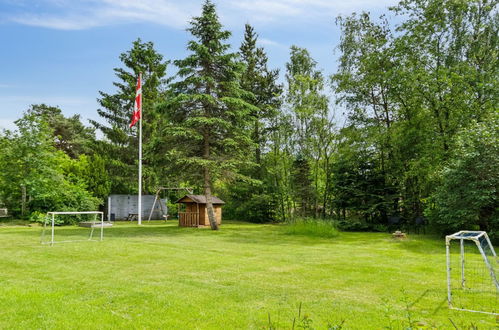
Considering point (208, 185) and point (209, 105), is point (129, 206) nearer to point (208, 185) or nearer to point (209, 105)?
point (208, 185)

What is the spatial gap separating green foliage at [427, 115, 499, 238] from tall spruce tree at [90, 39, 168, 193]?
20.4 m

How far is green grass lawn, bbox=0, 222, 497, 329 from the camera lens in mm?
4287

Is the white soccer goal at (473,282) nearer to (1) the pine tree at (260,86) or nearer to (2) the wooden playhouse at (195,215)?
(2) the wooden playhouse at (195,215)

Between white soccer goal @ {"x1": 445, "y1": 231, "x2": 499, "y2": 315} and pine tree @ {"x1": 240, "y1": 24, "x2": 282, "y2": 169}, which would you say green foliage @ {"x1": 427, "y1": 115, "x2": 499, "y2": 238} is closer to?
white soccer goal @ {"x1": 445, "y1": 231, "x2": 499, "y2": 315}

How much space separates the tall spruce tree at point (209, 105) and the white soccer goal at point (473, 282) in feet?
35.5

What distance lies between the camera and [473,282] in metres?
6.58

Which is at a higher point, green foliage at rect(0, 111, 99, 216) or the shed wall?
green foliage at rect(0, 111, 99, 216)

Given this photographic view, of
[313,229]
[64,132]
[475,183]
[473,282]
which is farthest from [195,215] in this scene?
[64,132]

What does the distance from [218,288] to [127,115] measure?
80.4 ft

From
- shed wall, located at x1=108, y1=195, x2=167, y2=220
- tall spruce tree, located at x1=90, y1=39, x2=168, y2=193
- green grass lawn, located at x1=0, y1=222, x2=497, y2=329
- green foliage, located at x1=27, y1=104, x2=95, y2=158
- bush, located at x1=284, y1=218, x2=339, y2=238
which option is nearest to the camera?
green grass lawn, located at x1=0, y1=222, x2=497, y2=329

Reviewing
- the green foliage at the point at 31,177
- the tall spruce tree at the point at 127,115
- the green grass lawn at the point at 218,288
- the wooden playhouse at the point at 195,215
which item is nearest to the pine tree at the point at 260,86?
the tall spruce tree at the point at 127,115

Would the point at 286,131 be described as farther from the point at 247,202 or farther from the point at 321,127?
the point at 247,202

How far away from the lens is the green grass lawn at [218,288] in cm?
429

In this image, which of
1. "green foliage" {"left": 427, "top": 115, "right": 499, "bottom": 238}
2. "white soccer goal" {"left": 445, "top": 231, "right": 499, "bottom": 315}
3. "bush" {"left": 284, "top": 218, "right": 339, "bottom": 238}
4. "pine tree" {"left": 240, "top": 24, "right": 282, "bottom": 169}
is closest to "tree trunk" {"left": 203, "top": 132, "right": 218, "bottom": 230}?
"bush" {"left": 284, "top": 218, "right": 339, "bottom": 238}
